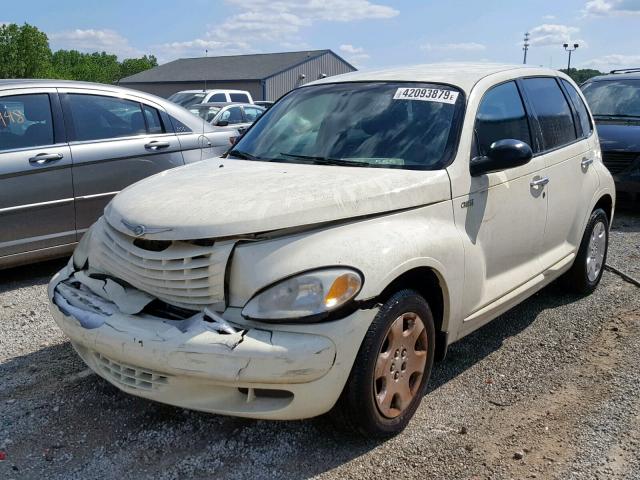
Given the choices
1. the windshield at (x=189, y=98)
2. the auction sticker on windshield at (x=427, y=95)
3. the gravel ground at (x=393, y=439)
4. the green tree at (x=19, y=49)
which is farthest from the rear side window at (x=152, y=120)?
the green tree at (x=19, y=49)

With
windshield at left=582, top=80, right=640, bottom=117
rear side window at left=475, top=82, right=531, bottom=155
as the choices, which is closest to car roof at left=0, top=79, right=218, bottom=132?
rear side window at left=475, top=82, right=531, bottom=155

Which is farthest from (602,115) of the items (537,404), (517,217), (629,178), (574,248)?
(537,404)

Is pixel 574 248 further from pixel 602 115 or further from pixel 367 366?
pixel 602 115

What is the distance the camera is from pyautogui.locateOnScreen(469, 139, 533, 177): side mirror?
356 cm

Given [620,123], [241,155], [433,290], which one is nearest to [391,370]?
[433,290]

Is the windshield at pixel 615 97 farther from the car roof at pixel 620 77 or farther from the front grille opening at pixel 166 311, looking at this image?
the front grille opening at pixel 166 311

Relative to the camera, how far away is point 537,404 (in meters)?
3.57

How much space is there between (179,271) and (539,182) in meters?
2.45

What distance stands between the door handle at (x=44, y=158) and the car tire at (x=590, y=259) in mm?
4238

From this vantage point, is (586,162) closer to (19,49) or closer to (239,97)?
(239,97)

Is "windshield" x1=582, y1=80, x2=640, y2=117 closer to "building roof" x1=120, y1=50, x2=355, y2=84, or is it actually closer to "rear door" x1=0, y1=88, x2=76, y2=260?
"rear door" x1=0, y1=88, x2=76, y2=260

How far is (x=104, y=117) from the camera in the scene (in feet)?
19.2

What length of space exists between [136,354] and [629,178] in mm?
7667

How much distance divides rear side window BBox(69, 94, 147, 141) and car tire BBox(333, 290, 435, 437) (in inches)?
148
